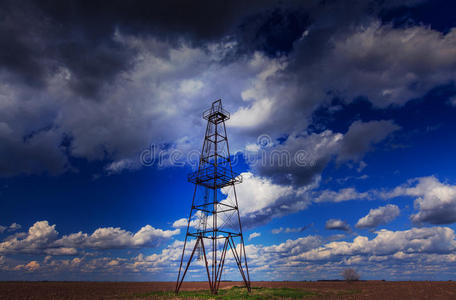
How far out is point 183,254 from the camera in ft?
113

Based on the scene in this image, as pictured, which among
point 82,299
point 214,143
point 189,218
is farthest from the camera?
point 214,143

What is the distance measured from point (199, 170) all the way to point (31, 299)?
24344mm

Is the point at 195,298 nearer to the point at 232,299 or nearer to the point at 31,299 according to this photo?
the point at 232,299

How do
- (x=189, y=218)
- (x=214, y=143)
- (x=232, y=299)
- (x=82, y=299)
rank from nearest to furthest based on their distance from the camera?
(x=232, y=299)
(x=82, y=299)
(x=189, y=218)
(x=214, y=143)

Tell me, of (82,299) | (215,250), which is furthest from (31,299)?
(215,250)

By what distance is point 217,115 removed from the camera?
4019 cm

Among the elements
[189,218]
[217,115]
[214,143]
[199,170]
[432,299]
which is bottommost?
[432,299]

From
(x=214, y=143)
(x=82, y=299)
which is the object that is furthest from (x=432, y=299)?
(x=82, y=299)

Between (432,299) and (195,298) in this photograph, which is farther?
(432,299)

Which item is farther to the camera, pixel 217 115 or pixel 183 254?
pixel 217 115

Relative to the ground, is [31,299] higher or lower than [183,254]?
lower

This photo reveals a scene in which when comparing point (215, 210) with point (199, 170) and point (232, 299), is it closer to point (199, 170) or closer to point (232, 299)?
point (199, 170)

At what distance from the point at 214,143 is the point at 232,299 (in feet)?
62.9

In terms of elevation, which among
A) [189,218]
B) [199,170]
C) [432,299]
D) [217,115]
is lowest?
[432,299]
